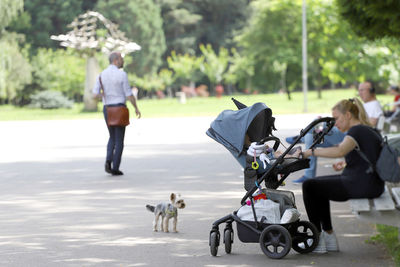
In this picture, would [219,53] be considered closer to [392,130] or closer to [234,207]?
[392,130]

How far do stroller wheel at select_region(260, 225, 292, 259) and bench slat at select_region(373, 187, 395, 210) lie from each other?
2.52ft

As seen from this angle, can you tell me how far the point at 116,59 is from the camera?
1370 centimetres

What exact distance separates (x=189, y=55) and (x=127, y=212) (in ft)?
287

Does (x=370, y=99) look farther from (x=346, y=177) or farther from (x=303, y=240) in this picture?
(x=346, y=177)

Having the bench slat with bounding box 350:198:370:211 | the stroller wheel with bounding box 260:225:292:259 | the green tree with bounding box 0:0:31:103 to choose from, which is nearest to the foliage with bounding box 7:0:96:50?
the green tree with bounding box 0:0:31:103

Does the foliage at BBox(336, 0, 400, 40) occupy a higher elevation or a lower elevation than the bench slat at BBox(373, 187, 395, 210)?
higher

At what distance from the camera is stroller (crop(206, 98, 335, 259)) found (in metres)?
6.78

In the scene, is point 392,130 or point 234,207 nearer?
point 234,207

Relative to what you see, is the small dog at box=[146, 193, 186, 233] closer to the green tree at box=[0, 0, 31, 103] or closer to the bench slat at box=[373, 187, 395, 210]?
the bench slat at box=[373, 187, 395, 210]

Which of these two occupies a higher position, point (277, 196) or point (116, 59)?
point (116, 59)

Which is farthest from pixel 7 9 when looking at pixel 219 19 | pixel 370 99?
pixel 370 99

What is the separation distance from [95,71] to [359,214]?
47.1m

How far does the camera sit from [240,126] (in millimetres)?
7539

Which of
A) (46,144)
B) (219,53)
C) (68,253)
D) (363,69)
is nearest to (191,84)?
(219,53)
